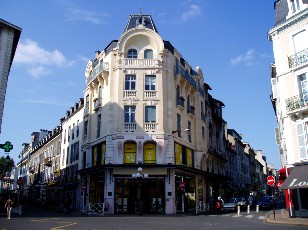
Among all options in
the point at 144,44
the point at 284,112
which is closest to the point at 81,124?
the point at 144,44

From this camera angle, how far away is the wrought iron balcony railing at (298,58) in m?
21.3

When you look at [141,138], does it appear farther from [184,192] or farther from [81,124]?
[81,124]

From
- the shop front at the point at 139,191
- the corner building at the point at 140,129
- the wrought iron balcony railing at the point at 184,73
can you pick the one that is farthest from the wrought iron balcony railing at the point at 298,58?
the shop front at the point at 139,191

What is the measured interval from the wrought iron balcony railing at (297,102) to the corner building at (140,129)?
11535 mm

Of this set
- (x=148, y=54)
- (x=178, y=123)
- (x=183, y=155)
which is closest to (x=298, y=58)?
(x=178, y=123)

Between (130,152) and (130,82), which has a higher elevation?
(130,82)

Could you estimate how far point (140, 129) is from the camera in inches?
1173

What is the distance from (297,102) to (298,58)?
3174 millimetres

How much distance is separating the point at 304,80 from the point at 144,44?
16.5 meters

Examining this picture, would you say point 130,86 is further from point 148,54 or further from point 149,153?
point 149,153

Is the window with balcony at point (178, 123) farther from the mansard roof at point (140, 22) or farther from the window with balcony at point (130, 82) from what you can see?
the mansard roof at point (140, 22)

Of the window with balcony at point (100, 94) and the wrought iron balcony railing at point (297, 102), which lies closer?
the wrought iron balcony railing at point (297, 102)

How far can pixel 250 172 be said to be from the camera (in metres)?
82.2

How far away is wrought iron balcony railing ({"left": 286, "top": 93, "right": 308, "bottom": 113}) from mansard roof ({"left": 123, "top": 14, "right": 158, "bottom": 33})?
17.4m
